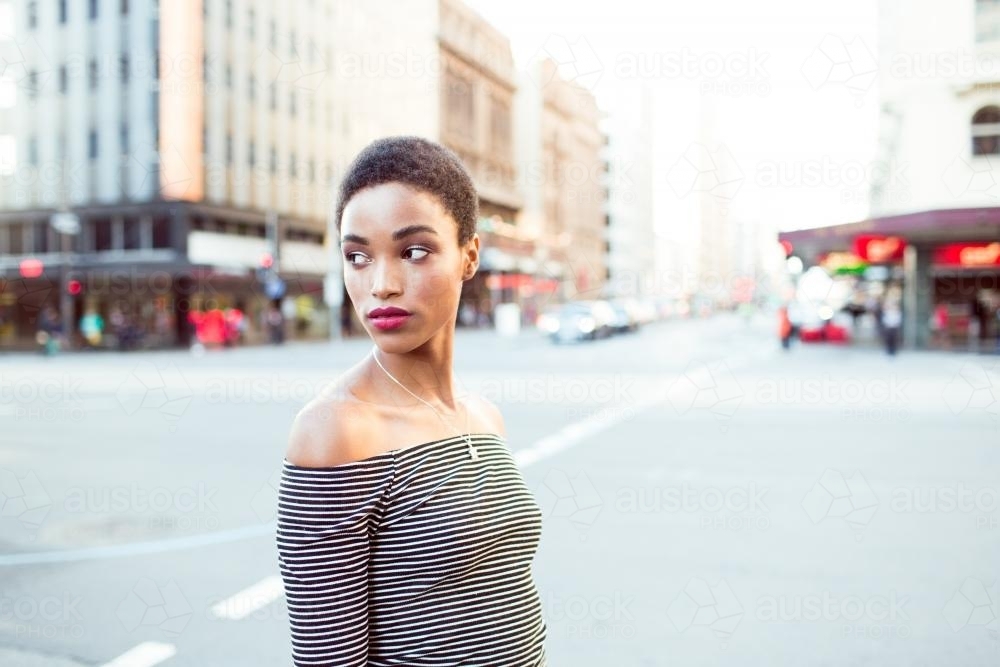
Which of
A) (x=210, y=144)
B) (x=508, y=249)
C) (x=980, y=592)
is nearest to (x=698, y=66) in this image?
(x=980, y=592)

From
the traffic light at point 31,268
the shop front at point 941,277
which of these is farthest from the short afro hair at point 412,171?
the traffic light at point 31,268

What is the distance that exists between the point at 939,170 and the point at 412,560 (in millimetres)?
30219

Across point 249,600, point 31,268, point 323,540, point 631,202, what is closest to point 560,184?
point 631,202

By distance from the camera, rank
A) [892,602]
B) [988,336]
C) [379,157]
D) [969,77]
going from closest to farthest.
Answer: [379,157] → [892,602] → [969,77] → [988,336]

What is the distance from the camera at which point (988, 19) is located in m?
26.4

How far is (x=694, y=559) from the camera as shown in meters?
5.65

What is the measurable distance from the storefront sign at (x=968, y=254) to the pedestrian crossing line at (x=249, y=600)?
93.3 feet

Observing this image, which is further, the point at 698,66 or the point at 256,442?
the point at 698,66

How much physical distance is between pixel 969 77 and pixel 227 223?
29497 millimetres

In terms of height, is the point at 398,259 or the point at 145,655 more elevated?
the point at 398,259

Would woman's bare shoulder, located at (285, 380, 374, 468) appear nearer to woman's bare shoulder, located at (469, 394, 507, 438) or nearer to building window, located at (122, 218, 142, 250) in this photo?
woman's bare shoulder, located at (469, 394, 507, 438)

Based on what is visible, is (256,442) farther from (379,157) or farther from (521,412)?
(379,157)

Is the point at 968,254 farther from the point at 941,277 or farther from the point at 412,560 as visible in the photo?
the point at 412,560

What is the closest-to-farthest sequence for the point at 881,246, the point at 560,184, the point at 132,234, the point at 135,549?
the point at 135,549 → the point at 881,246 → the point at 132,234 → the point at 560,184
